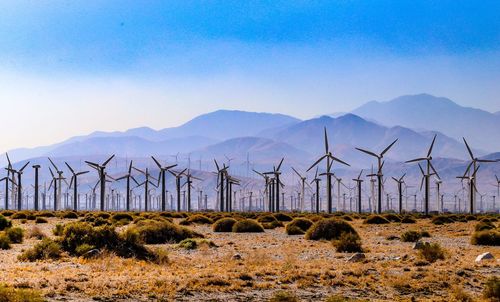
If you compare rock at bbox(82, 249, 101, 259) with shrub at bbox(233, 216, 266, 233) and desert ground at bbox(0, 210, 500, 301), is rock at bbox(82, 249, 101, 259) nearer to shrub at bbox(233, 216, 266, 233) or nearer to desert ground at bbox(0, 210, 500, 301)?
desert ground at bbox(0, 210, 500, 301)

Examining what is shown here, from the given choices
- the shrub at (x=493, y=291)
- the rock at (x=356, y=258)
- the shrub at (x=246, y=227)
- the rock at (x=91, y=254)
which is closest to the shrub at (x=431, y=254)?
the rock at (x=356, y=258)

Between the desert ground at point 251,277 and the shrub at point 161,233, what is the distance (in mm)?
6995

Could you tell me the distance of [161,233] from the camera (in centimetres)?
4172

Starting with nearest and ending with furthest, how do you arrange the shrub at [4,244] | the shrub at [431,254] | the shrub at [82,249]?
the shrub at [82,249] < the shrub at [431,254] < the shrub at [4,244]

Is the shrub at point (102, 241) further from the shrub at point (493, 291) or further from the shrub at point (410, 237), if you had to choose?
the shrub at point (410, 237)

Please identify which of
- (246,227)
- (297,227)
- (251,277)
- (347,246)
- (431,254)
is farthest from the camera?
(246,227)

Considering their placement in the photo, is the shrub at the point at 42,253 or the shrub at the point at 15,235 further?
the shrub at the point at 15,235

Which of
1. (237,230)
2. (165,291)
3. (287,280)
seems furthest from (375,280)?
(237,230)

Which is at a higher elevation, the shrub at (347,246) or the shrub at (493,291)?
the shrub at (493,291)

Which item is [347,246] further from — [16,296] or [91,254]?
[16,296]

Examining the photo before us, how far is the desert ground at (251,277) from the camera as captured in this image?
838 inches

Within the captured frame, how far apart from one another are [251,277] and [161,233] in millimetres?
17958

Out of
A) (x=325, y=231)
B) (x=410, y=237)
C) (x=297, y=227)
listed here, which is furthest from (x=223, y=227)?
(x=410, y=237)

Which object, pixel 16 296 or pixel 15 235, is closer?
pixel 16 296
